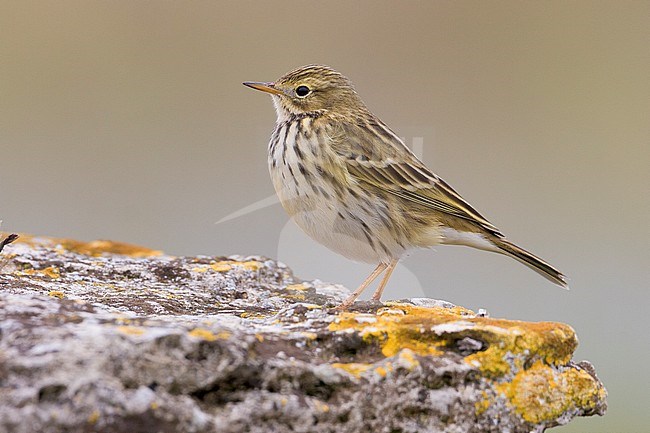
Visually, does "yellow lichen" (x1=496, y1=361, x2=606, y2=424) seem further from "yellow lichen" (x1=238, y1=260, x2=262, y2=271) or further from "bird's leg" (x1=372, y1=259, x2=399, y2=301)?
"yellow lichen" (x1=238, y1=260, x2=262, y2=271)

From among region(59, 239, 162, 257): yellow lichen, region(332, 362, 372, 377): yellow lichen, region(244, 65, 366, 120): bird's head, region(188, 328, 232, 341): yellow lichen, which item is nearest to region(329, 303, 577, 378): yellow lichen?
region(332, 362, 372, 377): yellow lichen

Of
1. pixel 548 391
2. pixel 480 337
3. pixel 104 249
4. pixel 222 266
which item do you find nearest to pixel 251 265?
pixel 222 266

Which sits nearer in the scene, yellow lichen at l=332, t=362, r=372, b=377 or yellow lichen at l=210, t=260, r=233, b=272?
yellow lichen at l=332, t=362, r=372, b=377

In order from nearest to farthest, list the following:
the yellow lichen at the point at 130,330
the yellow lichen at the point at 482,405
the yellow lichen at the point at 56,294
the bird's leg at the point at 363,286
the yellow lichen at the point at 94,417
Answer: the yellow lichen at the point at 94,417 < the yellow lichen at the point at 130,330 < the yellow lichen at the point at 482,405 < the yellow lichen at the point at 56,294 < the bird's leg at the point at 363,286

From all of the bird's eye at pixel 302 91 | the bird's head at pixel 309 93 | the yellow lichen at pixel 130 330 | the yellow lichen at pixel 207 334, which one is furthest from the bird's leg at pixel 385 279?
the yellow lichen at pixel 130 330

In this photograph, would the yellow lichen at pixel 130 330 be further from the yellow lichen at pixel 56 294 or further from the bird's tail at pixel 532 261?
the bird's tail at pixel 532 261
